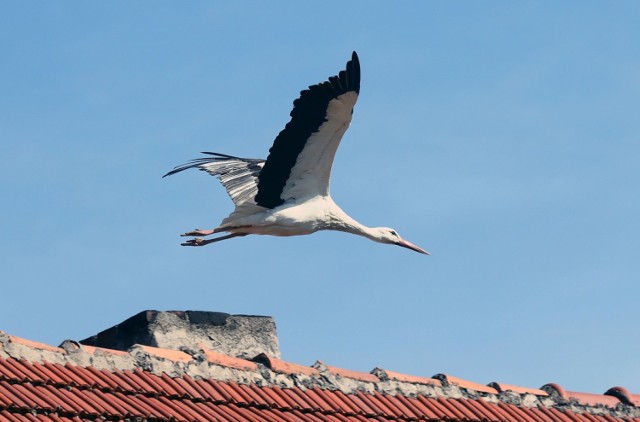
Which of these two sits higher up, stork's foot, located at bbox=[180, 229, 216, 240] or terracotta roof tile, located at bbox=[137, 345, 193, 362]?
stork's foot, located at bbox=[180, 229, 216, 240]

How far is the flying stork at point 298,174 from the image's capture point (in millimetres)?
11227

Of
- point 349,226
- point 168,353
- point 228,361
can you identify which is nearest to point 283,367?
point 228,361

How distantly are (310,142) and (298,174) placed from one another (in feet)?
1.48

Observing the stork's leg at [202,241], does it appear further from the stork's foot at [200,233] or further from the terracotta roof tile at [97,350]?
the terracotta roof tile at [97,350]

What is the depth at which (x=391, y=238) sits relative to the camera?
13336mm

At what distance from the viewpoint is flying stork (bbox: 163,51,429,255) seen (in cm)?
1123

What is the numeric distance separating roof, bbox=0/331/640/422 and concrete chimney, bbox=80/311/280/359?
24 centimetres

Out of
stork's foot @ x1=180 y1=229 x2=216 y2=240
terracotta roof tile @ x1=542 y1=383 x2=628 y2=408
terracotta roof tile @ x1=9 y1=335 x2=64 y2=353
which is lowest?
terracotta roof tile @ x1=9 y1=335 x2=64 y2=353

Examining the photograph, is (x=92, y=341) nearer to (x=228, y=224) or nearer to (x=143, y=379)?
(x=143, y=379)

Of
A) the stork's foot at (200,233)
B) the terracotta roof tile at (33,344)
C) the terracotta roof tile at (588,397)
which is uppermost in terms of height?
the stork's foot at (200,233)

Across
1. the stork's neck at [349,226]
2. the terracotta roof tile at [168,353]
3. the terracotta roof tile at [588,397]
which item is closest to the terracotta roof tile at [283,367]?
the terracotta roof tile at [168,353]

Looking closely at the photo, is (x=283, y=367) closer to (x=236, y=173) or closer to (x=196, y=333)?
(x=196, y=333)

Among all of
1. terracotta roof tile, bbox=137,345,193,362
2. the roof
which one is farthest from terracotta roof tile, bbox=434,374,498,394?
terracotta roof tile, bbox=137,345,193,362

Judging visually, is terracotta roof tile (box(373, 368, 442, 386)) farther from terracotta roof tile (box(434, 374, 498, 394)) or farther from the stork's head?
the stork's head
